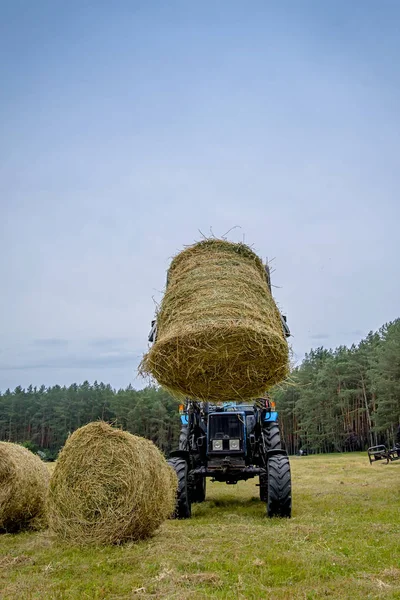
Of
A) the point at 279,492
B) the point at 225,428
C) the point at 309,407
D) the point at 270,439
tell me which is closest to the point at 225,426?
the point at 225,428

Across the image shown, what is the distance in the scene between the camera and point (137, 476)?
246 inches

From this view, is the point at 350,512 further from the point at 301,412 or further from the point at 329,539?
the point at 301,412

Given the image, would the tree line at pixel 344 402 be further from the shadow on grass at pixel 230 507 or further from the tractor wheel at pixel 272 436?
the tractor wheel at pixel 272 436

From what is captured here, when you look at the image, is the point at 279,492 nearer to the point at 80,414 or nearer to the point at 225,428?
the point at 225,428

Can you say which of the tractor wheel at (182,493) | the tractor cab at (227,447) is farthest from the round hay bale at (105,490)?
the tractor cab at (227,447)

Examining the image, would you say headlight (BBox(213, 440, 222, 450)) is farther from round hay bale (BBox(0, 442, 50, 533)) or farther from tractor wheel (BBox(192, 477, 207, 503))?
round hay bale (BBox(0, 442, 50, 533))

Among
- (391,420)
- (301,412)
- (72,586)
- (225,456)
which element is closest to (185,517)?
(225,456)

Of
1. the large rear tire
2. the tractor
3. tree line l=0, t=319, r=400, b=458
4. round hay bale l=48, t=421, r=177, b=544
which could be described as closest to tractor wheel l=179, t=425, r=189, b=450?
the tractor

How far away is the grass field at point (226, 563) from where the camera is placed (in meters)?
4.06

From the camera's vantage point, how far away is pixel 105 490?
624cm

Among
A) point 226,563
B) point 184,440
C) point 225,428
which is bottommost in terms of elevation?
point 226,563

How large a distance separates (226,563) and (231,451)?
14.7 feet

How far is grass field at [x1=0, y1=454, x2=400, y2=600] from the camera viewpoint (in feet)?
13.3

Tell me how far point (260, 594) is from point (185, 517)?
477 centimetres
